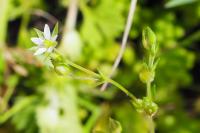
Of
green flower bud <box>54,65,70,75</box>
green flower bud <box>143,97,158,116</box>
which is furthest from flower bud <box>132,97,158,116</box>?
green flower bud <box>54,65,70,75</box>

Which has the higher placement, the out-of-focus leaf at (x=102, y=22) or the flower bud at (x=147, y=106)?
the out-of-focus leaf at (x=102, y=22)

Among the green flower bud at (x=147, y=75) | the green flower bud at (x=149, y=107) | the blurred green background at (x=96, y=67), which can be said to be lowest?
the green flower bud at (x=149, y=107)

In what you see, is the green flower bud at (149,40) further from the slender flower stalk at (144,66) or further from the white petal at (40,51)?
the white petal at (40,51)

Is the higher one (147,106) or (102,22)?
(102,22)

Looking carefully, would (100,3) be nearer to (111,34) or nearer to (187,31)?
(111,34)

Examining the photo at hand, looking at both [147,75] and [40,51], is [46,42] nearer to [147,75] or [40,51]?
[40,51]

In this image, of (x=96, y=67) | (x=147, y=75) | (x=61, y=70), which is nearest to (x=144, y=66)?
(x=147, y=75)

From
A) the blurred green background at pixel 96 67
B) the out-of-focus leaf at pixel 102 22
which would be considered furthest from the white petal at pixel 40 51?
the out-of-focus leaf at pixel 102 22

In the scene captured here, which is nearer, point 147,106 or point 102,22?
point 147,106

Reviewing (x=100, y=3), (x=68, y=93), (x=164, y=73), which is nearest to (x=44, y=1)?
(x=100, y=3)

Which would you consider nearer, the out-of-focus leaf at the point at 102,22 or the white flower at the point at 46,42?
the white flower at the point at 46,42
